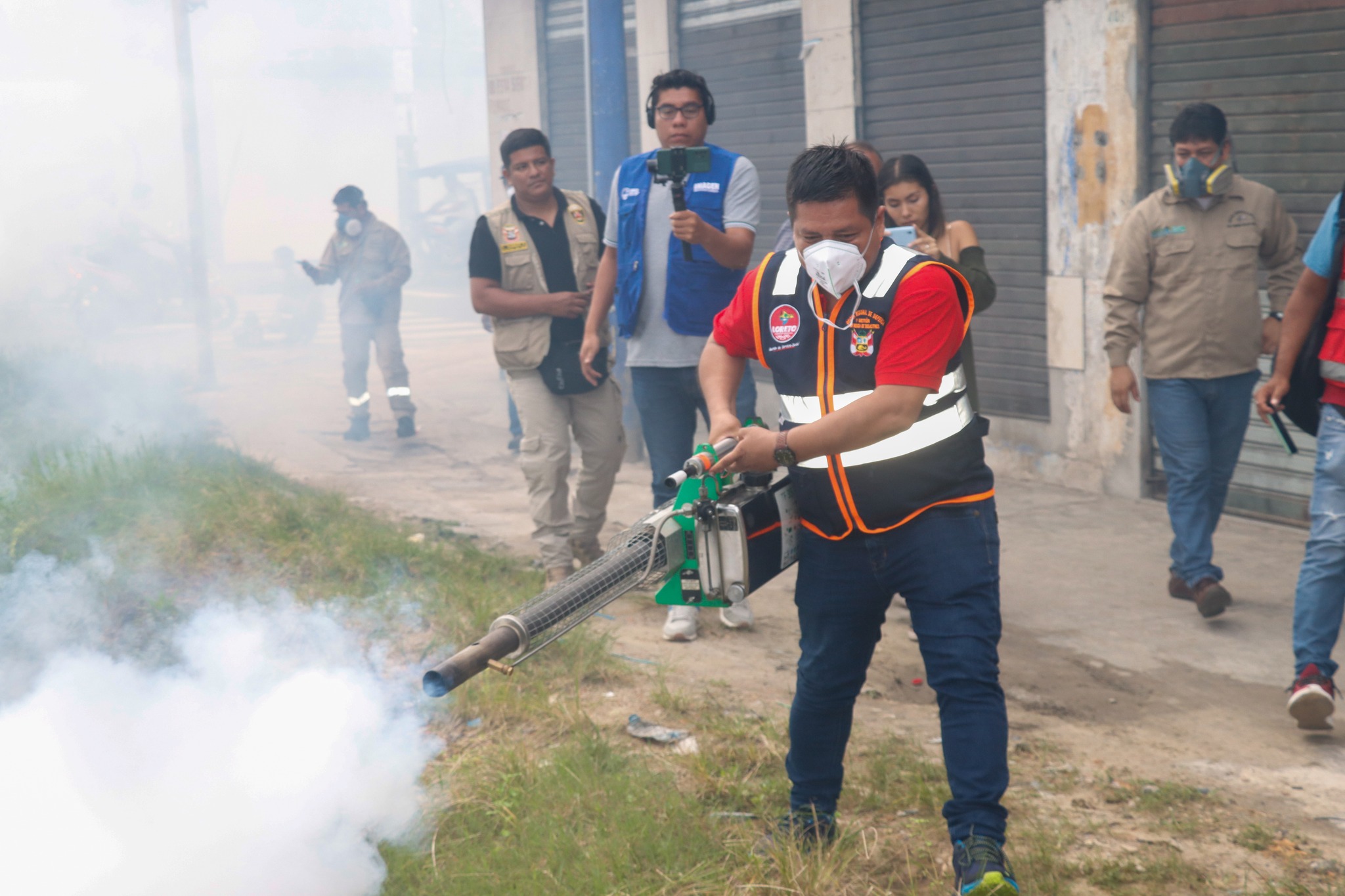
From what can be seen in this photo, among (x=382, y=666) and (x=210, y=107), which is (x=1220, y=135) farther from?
(x=210, y=107)

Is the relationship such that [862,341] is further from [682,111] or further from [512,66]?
[512,66]

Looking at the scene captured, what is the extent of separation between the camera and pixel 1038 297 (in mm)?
7590

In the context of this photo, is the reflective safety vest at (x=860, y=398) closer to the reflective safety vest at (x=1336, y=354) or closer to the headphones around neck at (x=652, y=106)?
the reflective safety vest at (x=1336, y=354)

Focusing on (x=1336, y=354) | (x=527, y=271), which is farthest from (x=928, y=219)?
(x=527, y=271)

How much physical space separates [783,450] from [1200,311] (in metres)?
3.03

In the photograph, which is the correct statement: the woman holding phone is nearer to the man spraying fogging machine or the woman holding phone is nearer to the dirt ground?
the dirt ground

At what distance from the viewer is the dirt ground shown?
3848 mm

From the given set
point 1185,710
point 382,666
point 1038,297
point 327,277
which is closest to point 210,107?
point 327,277

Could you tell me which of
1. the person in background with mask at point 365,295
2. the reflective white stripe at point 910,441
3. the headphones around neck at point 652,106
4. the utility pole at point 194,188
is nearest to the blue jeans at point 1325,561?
the reflective white stripe at point 910,441

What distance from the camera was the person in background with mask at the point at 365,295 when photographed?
10.2 metres

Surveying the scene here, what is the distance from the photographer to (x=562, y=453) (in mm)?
5602

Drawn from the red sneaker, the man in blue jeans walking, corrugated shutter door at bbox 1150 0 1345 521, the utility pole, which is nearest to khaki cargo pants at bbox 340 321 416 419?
the utility pole

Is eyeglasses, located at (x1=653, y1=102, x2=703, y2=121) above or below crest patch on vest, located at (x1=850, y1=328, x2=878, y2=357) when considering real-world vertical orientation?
above

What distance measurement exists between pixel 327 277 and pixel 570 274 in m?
5.43
